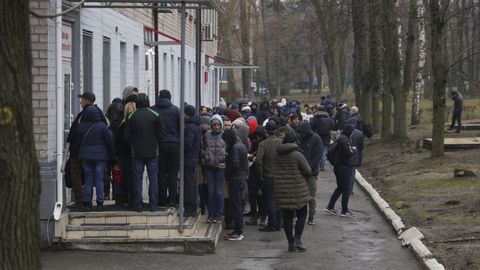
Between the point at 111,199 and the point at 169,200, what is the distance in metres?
1.29

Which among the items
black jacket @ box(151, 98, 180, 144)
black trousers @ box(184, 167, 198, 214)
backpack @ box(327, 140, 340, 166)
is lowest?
black trousers @ box(184, 167, 198, 214)

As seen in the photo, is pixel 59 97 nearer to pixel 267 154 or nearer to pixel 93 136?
pixel 93 136

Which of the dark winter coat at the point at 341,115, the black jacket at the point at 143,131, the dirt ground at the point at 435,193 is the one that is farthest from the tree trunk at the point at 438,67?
the black jacket at the point at 143,131

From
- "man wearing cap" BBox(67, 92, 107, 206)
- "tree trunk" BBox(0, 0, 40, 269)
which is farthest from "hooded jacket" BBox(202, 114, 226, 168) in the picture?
"tree trunk" BBox(0, 0, 40, 269)

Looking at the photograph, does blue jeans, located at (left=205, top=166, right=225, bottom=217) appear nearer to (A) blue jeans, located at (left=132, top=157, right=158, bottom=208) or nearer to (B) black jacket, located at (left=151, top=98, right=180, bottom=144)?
(B) black jacket, located at (left=151, top=98, right=180, bottom=144)

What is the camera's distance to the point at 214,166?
45.0 feet

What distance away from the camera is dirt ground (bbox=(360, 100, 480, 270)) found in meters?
12.4

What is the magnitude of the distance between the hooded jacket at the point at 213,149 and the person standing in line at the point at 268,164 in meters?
0.66

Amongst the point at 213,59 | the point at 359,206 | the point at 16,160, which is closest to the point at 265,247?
the point at 359,206

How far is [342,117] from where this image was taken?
28359 millimetres

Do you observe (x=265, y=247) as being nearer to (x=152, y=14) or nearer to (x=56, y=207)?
(x=56, y=207)

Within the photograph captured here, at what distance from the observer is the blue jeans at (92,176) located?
12648 mm

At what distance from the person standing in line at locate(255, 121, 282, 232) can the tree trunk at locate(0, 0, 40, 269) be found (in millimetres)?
8636

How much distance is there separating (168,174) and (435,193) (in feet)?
21.8
